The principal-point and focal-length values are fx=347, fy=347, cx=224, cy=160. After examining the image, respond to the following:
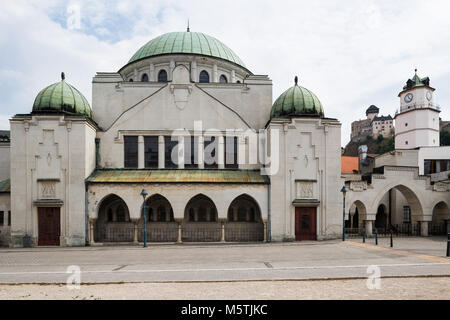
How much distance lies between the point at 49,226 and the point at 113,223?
4508 mm

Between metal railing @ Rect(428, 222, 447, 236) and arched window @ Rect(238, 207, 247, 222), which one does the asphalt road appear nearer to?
arched window @ Rect(238, 207, 247, 222)

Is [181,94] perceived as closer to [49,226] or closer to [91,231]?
[91,231]

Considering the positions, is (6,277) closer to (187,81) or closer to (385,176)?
(187,81)

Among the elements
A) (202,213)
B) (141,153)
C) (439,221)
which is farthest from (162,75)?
(439,221)

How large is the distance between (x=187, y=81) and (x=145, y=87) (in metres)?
4.47

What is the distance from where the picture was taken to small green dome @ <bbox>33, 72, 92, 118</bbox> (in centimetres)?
2516

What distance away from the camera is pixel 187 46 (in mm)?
34312

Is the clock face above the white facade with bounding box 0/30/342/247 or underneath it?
above

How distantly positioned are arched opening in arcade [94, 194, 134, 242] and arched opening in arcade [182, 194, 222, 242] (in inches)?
169

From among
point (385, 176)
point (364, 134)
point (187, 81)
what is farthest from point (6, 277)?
point (364, 134)

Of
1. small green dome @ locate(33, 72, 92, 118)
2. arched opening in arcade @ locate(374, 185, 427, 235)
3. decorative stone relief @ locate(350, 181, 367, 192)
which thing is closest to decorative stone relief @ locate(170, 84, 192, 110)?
small green dome @ locate(33, 72, 92, 118)

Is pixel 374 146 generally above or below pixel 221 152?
above

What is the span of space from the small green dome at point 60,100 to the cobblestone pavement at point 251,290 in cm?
1718

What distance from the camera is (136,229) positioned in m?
25.0
